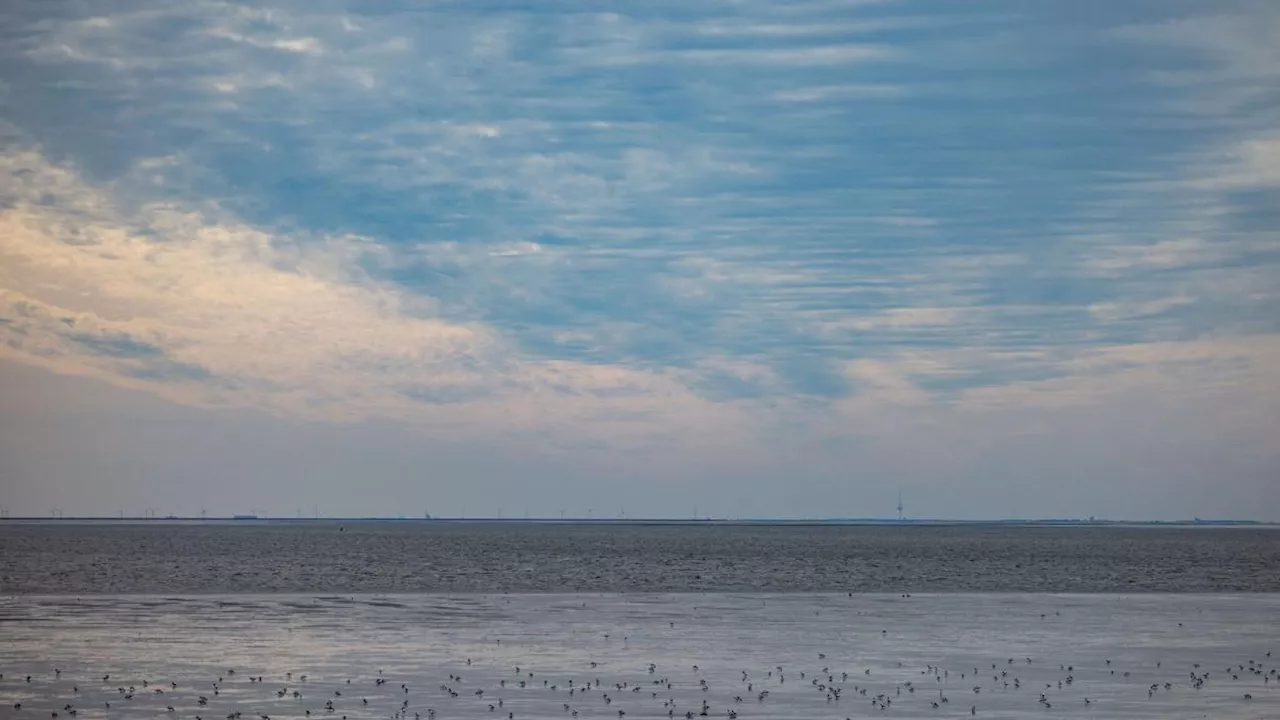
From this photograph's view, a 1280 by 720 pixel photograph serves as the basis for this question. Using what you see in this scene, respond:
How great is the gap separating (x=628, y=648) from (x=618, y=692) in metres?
10.6

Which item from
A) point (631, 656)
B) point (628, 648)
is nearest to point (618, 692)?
point (631, 656)

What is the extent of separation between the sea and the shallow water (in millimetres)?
142

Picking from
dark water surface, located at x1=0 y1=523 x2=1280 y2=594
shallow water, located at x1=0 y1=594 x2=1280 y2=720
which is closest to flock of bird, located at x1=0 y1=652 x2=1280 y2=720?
shallow water, located at x1=0 y1=594 x2=1280 y2=720

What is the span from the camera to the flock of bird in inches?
1304

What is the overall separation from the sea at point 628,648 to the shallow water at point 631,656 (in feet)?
0.47

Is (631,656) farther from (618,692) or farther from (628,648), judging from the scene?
(618,692)

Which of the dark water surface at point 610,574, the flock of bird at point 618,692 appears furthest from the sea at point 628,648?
the dark water surface at point 610,574

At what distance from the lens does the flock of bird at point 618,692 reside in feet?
109

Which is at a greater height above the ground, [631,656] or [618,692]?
[631,656]

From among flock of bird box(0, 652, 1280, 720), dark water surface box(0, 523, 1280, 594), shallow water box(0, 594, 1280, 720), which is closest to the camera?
flock of bird box(0, 652, 1280, 720)

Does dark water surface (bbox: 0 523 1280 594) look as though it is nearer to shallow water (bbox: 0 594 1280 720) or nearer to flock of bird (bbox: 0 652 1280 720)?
shallow water (bbox: 0 594 1280 720)

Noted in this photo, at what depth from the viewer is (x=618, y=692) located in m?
36.4

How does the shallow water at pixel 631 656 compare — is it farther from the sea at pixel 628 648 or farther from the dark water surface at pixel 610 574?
the dark water surface at pixel 610 574

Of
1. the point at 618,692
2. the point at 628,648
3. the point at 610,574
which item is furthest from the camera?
the point at 610,574
